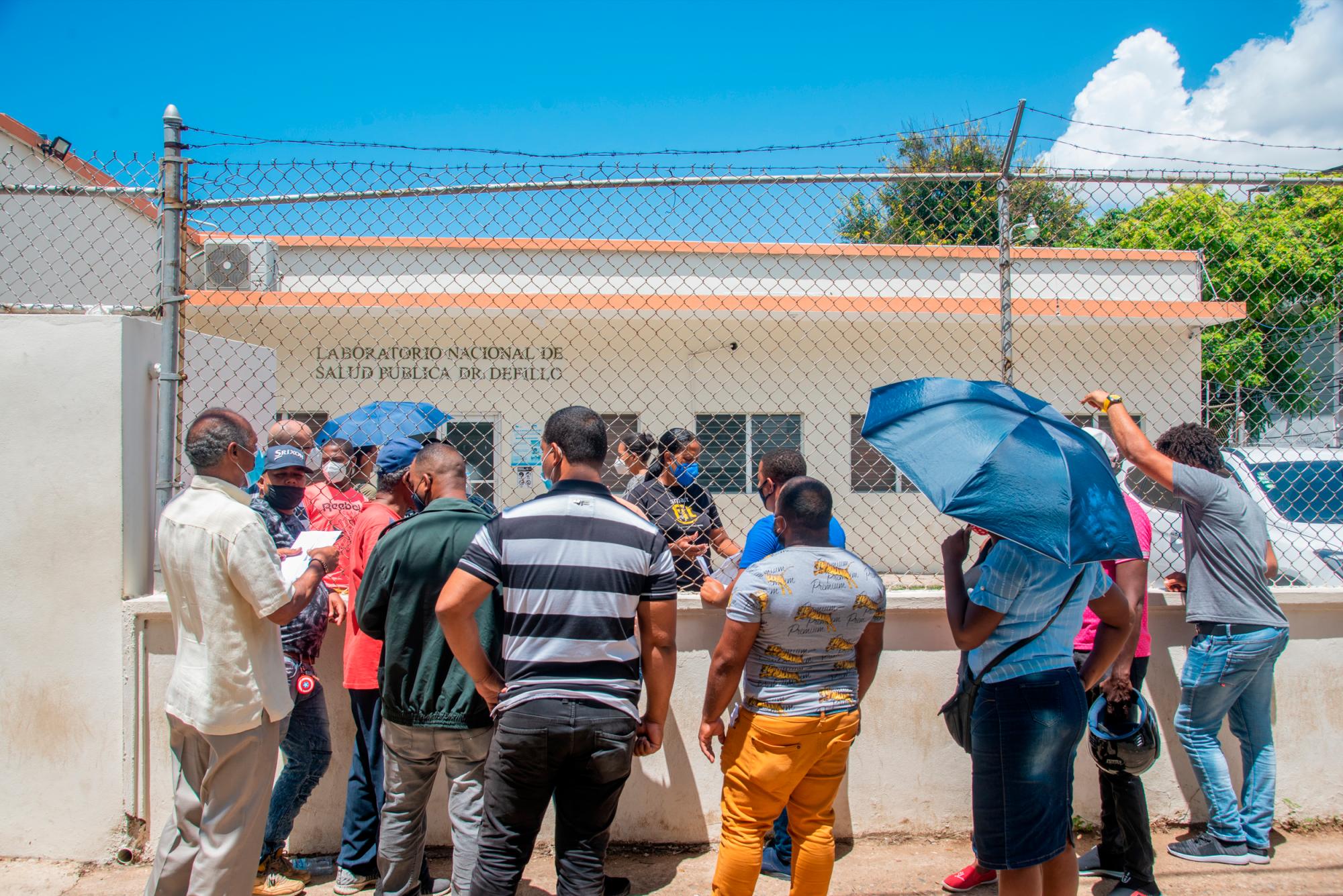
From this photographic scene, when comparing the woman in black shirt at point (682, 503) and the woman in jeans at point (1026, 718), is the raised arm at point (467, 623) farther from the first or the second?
the woman in black shirt at point (682, 503)

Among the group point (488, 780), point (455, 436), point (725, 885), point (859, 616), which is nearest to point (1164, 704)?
point (859, 616)

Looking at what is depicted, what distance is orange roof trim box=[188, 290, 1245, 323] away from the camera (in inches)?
370

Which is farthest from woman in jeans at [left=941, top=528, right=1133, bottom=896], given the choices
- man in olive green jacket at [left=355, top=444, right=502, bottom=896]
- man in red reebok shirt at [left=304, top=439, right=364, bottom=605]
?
man in red reebok shirt at [left=304, top=439, right=364, bottom=605]

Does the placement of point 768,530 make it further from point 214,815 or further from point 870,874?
point 214,815

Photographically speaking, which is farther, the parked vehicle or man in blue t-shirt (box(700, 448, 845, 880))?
the parked vehicle

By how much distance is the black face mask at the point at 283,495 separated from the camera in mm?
3662

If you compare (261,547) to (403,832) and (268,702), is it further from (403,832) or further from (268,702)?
(403,832)

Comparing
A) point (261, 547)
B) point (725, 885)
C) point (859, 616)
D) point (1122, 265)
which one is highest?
point (1122, 265)

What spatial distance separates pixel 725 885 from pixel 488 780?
821 mm

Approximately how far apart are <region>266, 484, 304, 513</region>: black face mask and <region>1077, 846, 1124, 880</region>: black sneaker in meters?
3.51

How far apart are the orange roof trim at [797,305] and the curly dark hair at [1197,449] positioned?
6183 mm

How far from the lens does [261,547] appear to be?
2.71 m

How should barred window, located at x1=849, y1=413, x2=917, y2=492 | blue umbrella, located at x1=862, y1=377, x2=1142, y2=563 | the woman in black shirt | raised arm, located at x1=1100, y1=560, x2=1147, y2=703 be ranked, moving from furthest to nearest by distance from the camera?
barred window, located at x1=849, y1=413, x2=917, y2=492 → the woman in black shirt → raised arm, located at x1=1100, y1=560, x2=1147, y2=703 → blue umbrella, located at x1=862, y1=377, x2=1142, y2=563

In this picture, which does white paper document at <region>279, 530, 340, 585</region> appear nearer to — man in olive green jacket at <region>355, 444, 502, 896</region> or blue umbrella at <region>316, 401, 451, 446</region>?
man in olive green jacket at <region>355, 444, 502, 896</region>
